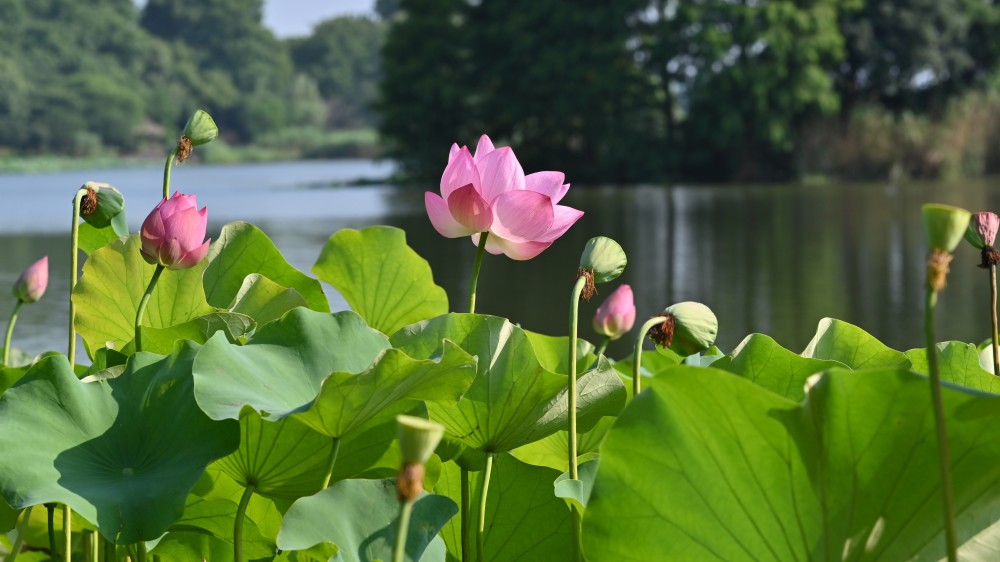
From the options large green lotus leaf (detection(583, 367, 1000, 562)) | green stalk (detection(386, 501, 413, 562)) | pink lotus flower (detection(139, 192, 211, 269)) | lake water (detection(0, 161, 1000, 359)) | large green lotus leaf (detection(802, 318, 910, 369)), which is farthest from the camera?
lake water (detection(0, 161, 1000, 359))

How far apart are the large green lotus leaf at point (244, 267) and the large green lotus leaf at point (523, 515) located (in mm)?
304

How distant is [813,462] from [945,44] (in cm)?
1855

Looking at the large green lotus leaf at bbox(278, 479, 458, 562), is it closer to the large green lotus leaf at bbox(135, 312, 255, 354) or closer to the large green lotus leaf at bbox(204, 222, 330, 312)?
the large green lotus leaf at bbox(135, 312, 255, 354)

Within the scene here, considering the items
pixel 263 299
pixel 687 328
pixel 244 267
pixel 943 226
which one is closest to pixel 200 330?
pixel 263 299

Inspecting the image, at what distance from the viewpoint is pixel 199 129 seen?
834 mm

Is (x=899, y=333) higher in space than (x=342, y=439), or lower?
lower

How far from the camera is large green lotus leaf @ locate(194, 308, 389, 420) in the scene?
2.17 ft

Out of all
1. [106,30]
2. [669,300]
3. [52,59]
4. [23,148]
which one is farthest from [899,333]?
[106,30]

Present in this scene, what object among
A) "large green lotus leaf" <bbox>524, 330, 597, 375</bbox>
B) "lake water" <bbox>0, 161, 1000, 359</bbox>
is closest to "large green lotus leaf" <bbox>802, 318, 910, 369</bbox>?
"large green lotus leaf" <bbox>524, 330, 597, 375</bbox>

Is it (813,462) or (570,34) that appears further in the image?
(570,34)

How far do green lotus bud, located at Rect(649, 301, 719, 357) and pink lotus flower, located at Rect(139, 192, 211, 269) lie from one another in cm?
29

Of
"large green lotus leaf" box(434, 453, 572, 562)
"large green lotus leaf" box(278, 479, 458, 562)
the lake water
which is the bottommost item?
the lake water

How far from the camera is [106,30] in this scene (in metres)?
55.7

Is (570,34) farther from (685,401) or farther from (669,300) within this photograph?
(685,401)
